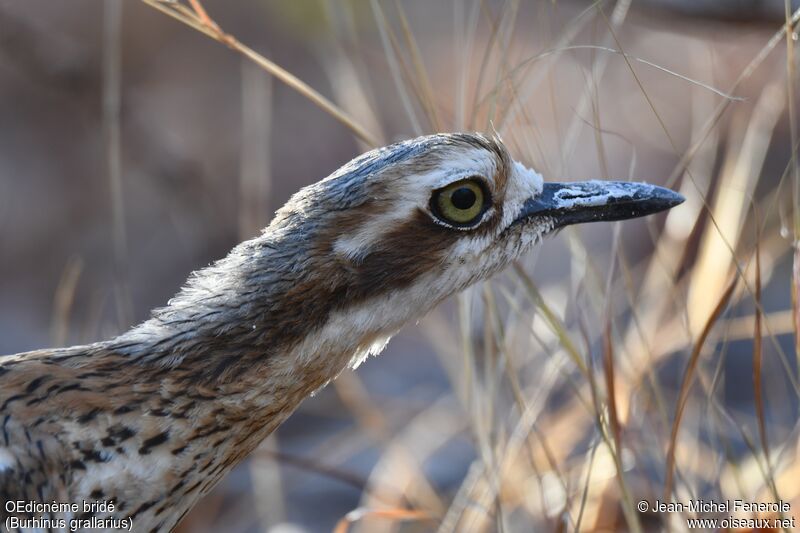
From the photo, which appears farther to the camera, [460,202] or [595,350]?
[595,350]

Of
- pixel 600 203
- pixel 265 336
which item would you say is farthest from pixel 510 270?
pixel 265 336

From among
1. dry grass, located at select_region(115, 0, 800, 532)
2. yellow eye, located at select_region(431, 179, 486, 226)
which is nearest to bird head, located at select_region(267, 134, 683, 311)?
yellow eye, located at select_region(431, 179, 486, 226)

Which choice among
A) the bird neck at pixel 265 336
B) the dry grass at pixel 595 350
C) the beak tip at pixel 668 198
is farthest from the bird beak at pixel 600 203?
the bird neck at pixel 265 336

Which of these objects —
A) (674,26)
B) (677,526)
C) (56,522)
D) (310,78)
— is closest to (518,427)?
(677,526)

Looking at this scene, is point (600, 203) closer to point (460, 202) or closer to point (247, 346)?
point (460, 202)

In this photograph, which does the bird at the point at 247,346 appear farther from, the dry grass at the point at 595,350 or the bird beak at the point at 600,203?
the dry grass at the point at 595,350

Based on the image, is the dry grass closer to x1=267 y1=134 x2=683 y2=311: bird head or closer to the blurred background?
the blurred background
